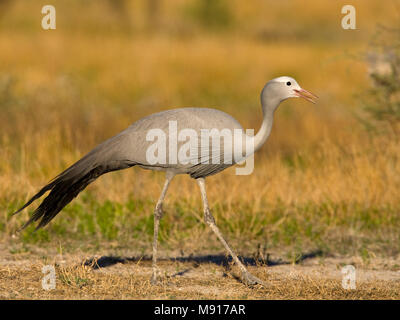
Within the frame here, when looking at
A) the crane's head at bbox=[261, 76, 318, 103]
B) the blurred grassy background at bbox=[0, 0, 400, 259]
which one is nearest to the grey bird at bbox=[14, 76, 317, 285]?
the crane's head at bbox=[261, 76, 318, 103]

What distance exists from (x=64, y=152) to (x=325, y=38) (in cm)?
2271

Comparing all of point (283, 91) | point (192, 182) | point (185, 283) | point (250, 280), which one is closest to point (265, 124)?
point (283, 91)

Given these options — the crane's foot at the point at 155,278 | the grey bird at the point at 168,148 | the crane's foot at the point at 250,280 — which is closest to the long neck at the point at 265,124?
the grey bird at the point at 168,148

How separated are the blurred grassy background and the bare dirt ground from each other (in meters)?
0.58

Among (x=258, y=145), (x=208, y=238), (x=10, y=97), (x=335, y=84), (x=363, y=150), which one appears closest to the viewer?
(x=258, y=145)

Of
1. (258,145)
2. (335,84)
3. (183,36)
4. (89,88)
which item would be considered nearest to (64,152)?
(258,145)

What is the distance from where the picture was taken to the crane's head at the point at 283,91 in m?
5.82

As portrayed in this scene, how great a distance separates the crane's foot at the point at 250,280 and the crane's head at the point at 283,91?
4.49 feet

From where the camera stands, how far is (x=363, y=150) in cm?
929

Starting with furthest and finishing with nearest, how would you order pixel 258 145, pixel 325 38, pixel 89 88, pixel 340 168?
1. pixel 325 38
2. pixel 89 88
3. pixel 340 168
4. pixel 258 145

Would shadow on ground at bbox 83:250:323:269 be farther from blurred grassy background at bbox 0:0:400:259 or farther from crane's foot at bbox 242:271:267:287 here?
crane's foot at bbox 242:271:267:287
